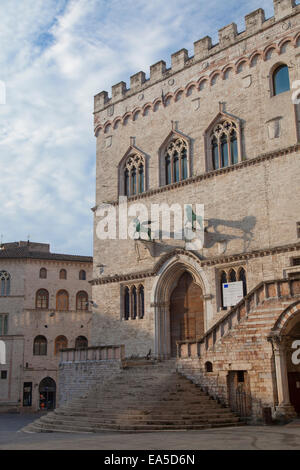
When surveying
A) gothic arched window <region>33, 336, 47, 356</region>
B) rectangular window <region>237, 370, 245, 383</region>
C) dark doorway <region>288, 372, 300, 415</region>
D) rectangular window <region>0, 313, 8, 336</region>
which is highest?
rectangular window <region>0, 313, 8, 336</region>

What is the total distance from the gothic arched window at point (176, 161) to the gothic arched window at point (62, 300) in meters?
19.8

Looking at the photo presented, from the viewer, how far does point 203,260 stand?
24641mm

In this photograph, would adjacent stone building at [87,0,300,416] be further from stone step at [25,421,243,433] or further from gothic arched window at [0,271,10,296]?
gothic arched window at [0,271,10,296]

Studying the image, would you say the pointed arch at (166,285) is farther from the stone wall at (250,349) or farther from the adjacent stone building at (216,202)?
the stone wall at (250,349)

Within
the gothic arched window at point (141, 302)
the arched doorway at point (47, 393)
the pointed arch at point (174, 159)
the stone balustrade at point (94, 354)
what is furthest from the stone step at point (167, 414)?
the arched doorway at point (47, 393)

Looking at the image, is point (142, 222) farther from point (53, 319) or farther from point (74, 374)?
point (53, 319)

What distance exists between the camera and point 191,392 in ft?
65.6

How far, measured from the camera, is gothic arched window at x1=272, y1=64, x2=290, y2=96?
923 inches

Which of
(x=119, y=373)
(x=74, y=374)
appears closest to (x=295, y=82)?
(x=119, y=373)

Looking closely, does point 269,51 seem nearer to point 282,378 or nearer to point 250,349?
point 250,349

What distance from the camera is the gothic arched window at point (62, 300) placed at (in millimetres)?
43781

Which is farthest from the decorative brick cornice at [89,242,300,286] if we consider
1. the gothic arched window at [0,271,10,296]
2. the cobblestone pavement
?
the gothic arched window at [0,271,10,296]

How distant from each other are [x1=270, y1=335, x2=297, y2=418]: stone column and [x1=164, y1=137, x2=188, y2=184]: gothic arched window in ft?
36.6

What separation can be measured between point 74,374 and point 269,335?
39.7ft
